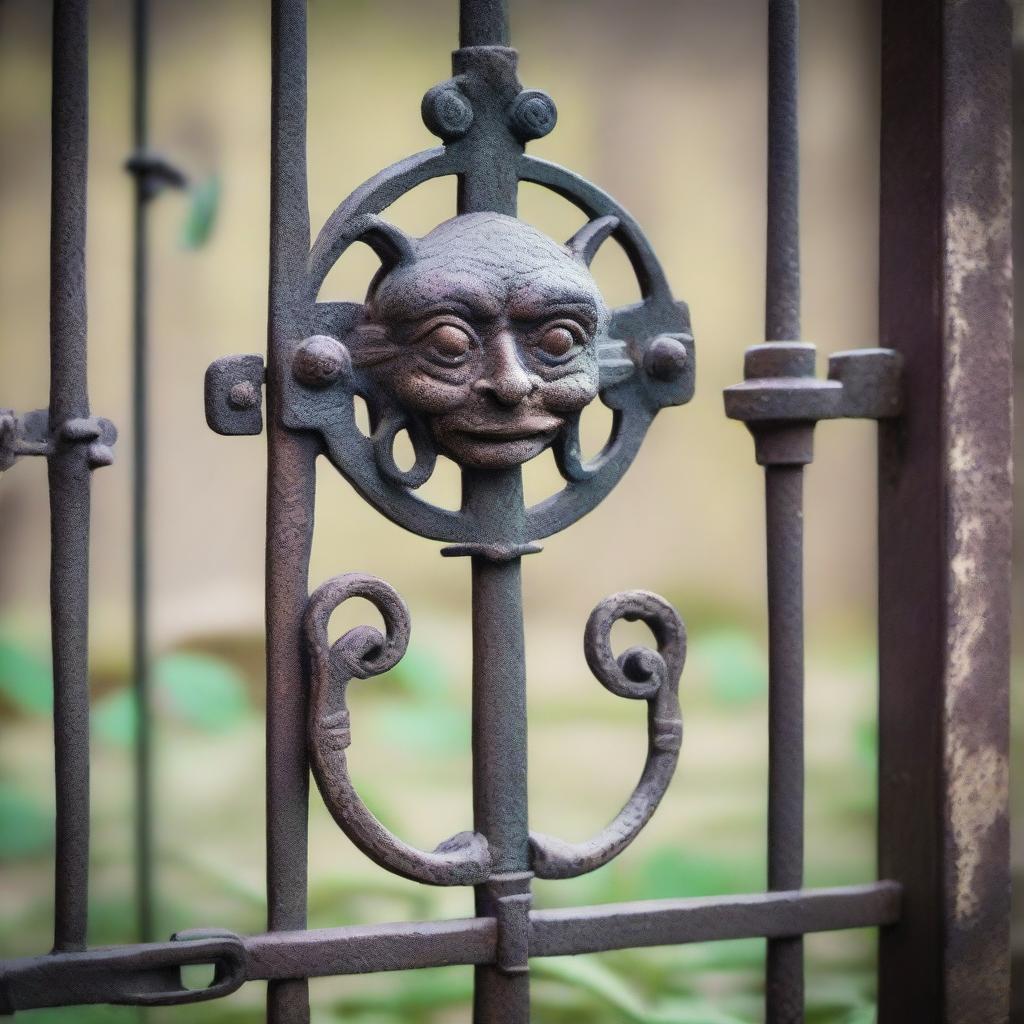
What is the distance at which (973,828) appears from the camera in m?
1.17

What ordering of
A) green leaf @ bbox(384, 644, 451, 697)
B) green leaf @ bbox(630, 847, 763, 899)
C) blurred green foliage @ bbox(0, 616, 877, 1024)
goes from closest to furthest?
blurred green foliage @ bbox(0, 616, 877, 1024) → green leaf @ bbox(630, 847, 763, 899) → green leaf @ bbox(384, 644, 451, 697)

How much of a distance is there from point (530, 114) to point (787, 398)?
1.00 feet

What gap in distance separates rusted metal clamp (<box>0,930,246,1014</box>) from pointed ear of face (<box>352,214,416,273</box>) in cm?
50

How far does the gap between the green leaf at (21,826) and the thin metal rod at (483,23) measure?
5.23 ft

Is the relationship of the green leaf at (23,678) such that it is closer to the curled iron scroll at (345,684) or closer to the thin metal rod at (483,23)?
the curled iron scroll at (345,684)

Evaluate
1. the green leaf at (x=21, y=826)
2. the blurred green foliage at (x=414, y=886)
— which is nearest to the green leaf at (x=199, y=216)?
the blurred green foliage at (x=414, y=886)

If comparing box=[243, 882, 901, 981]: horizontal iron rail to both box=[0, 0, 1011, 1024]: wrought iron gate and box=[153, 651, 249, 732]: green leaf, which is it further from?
box=[153, 651, 249, 732]: green leaf

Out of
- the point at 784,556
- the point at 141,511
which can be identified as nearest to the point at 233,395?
the point at 784,556

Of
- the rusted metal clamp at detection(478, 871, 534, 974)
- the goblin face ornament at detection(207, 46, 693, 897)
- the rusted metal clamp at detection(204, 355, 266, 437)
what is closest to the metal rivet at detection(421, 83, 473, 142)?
the goblin face ornament at detection(207, 46, 693, 897)

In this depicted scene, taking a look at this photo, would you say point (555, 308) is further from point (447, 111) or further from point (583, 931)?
point (583, 931)

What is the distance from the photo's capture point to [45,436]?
101 centimetres

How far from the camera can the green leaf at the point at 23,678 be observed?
91.3 inches

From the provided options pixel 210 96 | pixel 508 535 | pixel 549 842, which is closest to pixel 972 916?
pixel 549 842

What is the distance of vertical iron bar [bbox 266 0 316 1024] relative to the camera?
1032 mm
